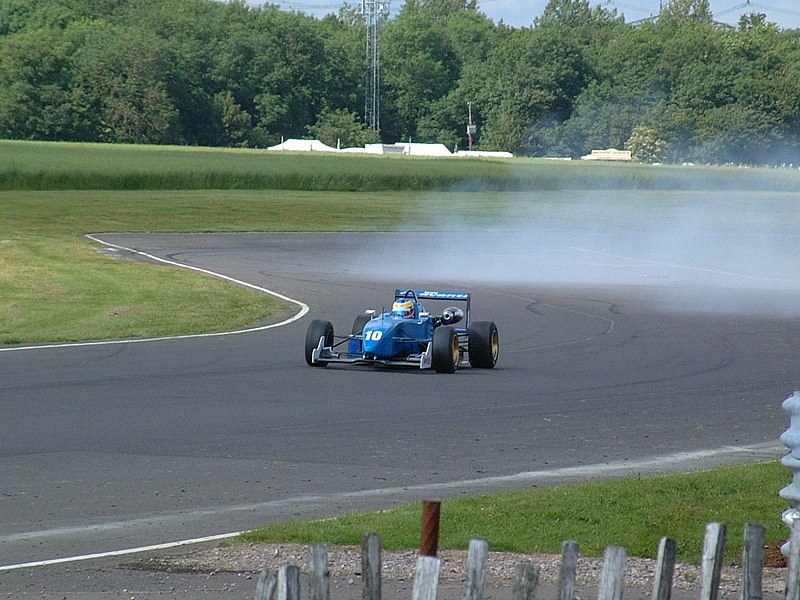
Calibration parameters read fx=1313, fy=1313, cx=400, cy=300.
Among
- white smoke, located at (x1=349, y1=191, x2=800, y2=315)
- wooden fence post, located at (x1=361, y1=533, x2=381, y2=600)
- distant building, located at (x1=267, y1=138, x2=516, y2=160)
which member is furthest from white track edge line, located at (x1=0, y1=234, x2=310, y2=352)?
distant building, located at (x1=267, y1=138, x2=516, y2=160)

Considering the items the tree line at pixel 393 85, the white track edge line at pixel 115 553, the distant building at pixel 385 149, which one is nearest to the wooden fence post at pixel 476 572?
the white track edge line at pixel 115 553

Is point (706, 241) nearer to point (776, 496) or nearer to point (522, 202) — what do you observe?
point (522, 202)

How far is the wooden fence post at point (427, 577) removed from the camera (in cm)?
412

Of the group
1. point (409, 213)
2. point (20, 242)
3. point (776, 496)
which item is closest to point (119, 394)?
point (776, 496)

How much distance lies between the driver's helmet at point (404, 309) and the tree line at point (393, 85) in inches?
3158

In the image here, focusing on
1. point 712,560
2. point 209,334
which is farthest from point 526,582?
point 209,334

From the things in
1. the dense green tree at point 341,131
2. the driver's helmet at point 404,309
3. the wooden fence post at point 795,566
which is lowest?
the driver's helmet at point 404,309

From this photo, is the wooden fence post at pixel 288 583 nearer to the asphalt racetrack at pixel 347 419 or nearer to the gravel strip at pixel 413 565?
the gravel strip at pixel 413 565

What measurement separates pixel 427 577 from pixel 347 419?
9215mm

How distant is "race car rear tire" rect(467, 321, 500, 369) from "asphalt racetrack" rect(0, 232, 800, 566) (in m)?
0.24

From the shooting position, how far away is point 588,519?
8.79 meters

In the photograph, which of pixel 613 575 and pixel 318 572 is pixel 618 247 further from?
pixel 318 572

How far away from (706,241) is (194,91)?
74.3 m

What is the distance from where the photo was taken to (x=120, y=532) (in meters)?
8.60
